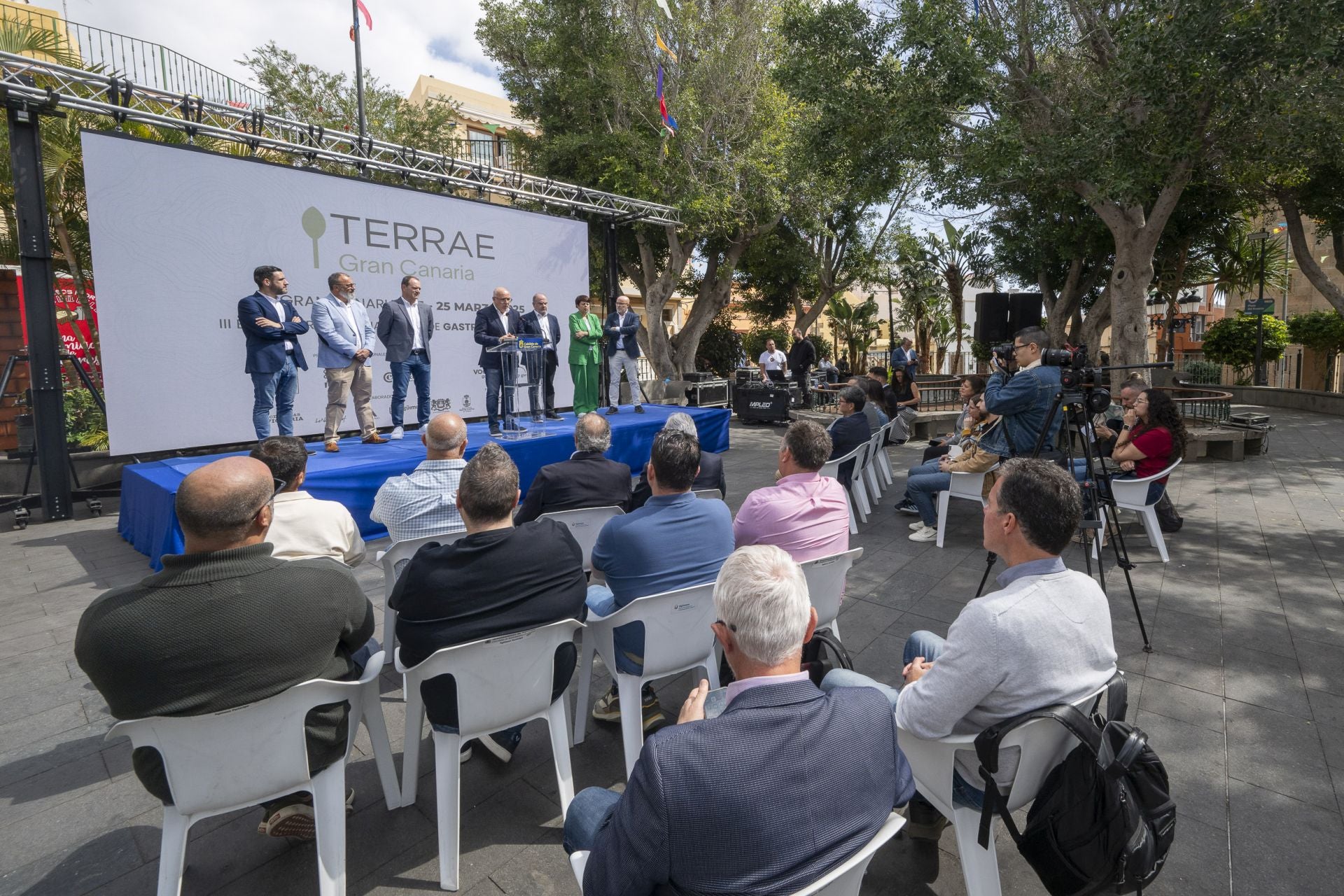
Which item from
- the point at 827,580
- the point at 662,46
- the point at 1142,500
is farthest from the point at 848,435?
the point at 662,46

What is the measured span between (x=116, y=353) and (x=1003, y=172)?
29.1 feet

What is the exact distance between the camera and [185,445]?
642 cm

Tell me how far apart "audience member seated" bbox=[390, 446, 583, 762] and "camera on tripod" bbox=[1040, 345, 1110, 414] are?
2.76 m

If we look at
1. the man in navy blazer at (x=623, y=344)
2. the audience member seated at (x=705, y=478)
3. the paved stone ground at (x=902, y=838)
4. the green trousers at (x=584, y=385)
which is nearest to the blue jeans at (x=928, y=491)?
the paved stone ground at (x=902, y=838)

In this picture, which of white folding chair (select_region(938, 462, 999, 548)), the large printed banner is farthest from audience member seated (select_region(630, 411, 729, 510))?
the large printed banner

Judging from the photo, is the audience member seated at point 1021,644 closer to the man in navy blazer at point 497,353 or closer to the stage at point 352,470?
the stage at point 352,470

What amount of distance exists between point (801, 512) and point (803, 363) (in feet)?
34.6

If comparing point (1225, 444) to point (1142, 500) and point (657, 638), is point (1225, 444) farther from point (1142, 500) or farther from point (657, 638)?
Result: point (657, 638)

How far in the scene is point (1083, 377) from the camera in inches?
135

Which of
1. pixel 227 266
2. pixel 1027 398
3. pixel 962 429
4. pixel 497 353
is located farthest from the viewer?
pixel 497 353

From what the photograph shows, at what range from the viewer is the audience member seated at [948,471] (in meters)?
4.71

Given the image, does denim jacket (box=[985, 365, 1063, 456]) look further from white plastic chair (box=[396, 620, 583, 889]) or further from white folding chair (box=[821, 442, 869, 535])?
white plastic chair (box=[396, 620, 583, 889])

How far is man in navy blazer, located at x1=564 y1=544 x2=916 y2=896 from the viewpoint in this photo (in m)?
1.00

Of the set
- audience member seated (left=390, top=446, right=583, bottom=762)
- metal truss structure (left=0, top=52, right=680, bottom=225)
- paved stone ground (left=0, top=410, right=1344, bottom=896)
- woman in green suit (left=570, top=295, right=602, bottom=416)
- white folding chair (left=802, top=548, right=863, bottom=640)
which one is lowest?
paved stone ground (left=0, top=410, right=1344, bottom=896)
